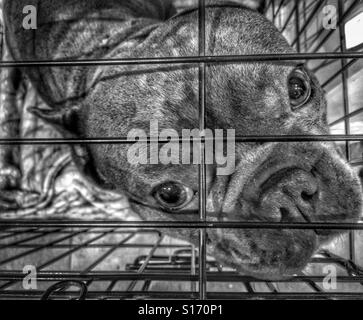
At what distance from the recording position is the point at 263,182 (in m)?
1.34

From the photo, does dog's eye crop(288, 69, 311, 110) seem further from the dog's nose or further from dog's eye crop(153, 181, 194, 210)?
dog's eye crop(153, 181, 194, 210)

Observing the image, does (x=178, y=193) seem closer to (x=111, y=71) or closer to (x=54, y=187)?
(x=111, y=71)

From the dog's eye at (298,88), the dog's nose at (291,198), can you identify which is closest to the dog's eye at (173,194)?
the dog's nose at (291,198)

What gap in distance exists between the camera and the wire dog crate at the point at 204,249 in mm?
980

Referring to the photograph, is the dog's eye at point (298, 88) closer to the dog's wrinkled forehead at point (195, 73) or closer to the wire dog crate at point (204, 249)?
the dog's wrinkled forehead at point (195, 73)

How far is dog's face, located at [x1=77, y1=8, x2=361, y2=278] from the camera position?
4.25 feet

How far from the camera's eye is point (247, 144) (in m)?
1.37

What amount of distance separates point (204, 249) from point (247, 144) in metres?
0.50

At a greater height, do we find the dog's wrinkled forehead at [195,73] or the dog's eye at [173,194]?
the dog's wrinkled forehead at [195,73]

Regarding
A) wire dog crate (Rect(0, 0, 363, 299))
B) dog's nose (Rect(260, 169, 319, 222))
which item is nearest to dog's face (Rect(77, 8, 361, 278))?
dog's nose (Rect(260, 169, 319, 222))

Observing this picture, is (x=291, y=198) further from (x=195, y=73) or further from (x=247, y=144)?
(x=195, y=73)

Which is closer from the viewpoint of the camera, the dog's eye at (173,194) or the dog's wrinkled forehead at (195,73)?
the dog's wrinkled forehead at (195,73)

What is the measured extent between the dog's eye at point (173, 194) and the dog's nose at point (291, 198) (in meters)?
0.35
